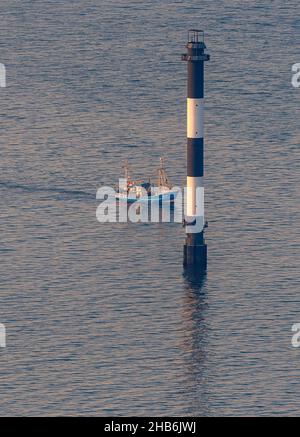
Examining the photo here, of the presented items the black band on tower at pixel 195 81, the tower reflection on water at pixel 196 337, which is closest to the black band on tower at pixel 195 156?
the black band on tower at pixel 195 81

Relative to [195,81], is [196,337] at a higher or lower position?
lower

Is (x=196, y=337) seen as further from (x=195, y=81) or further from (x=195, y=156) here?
(x=195, y=81)

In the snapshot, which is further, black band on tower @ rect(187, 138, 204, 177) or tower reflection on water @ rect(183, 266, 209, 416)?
black band on tower @ rect(187, 138, 204, 177)

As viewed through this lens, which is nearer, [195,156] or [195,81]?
[195,81]

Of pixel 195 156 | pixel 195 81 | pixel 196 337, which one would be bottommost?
pixel 196 337

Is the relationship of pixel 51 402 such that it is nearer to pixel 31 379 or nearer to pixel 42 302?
→ pixel 31 379

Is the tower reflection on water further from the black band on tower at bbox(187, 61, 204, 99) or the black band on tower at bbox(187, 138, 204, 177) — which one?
the black band on tower at bbox(187, 61, 204, 99)

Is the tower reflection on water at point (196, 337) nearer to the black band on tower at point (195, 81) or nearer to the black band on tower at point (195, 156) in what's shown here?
the black band on tower at point (195, 156)

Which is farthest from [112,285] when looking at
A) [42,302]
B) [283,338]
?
[283,338]

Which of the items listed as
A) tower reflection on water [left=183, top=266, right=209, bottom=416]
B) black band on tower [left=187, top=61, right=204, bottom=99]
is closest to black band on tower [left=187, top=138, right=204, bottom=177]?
black band on tower [left=187, top=61, right=204, bottom=99]

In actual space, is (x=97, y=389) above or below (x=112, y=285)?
below

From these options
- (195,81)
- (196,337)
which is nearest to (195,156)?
(195,81)
